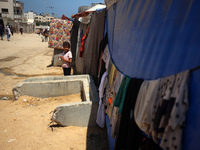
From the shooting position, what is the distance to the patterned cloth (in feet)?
26.9

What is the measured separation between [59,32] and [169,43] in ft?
26.5

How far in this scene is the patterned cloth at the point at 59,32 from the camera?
820 cm

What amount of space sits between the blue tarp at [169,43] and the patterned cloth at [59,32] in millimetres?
7190

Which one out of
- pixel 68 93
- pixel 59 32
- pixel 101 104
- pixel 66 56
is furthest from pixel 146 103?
pixel 59 32

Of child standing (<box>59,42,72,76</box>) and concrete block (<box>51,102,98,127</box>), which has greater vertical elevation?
child standing (<box>59,42,72,76</box>)

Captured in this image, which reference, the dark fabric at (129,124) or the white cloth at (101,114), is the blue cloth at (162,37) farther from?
the white cloth at (101,114)

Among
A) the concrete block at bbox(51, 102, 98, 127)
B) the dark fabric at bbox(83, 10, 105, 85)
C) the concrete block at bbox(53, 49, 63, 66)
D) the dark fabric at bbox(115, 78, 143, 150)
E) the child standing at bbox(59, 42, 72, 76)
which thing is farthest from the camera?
the concrete block at bbox(53, 49, 63, 66)

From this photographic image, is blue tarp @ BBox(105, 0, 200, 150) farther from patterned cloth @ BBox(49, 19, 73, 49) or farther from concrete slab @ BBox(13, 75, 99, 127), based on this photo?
patterned cloth @ BBox(49, 19, 73, 49)

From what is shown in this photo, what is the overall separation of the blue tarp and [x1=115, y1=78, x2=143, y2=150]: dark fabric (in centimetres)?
14

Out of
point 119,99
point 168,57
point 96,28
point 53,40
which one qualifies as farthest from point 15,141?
point 53,40

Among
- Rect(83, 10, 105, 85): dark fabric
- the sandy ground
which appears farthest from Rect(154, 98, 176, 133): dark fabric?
Rect(83, 10, 105, 85): dark fabric

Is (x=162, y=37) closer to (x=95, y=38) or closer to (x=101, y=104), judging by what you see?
(x=101, y=104)

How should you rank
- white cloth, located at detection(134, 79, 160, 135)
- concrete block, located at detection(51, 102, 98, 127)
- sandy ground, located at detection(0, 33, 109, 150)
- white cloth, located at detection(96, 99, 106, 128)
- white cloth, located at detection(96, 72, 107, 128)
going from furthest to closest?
1. concrete block, located at detection(51, 102, 98, 127)
2. white cloth, located at detection(96, 99, 106, 128)
3. white cloth, located at detection(96, 72, 107, 128)
4. sandy ground, located at detection(0, 33, 109, 150)
5. white cloth, located at detection(134, 79, 160, 135)

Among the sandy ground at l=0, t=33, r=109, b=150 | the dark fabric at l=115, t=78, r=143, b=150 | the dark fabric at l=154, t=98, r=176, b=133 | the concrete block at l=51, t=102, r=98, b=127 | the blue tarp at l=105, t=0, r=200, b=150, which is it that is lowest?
the sandy ground at l=0, t=33, r=109, b=150
